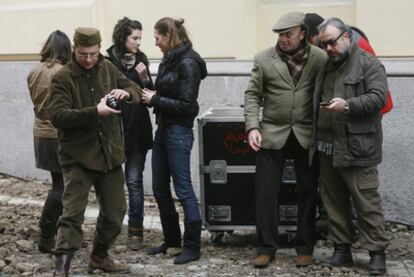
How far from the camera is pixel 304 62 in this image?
631cm

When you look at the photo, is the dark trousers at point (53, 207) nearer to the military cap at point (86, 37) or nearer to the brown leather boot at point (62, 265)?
the brown leather boot at point (62, 265)

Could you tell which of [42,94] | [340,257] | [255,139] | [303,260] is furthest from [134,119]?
[340,257]

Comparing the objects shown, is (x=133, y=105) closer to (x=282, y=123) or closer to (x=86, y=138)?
(x=86, y=138)

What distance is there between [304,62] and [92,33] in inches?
61.7

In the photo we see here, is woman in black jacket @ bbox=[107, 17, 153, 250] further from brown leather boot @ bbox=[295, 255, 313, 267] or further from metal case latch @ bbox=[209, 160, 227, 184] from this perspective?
brown leather boot @ bbox=[295, 255, 313, 267]

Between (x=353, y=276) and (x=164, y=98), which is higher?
(x=164, y=98)

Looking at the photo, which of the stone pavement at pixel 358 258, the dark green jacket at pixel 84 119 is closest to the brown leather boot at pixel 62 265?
the dark green jacket at pixel 84 119

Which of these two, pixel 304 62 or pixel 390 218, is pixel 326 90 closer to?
pixel 304 62

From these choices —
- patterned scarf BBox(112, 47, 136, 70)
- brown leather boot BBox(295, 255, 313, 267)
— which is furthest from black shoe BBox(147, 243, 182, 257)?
patterned scarf BBox(112, 47, 136, 70)

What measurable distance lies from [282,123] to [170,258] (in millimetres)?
1397

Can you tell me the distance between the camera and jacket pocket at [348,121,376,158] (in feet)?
19.6

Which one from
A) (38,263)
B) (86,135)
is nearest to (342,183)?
(86,135)

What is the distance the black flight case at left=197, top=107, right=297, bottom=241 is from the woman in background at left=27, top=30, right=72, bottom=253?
1135mm

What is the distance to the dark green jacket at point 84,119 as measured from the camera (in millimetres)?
5742
